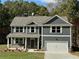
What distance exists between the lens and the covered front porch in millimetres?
56194

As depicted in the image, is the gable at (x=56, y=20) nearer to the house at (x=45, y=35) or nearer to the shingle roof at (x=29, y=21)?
the house at (x=45, y=35)

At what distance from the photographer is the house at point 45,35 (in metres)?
55.1

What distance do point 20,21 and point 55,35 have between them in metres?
8.59

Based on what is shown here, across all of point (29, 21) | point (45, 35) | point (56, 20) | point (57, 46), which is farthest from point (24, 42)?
point (56, 20)

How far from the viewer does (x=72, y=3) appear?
223 feet

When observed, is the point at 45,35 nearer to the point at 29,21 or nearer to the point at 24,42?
the point at 24,42

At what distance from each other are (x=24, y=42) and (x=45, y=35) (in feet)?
16.2

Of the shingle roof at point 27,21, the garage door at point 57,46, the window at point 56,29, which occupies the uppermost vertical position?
the shingle roof at point 27,21

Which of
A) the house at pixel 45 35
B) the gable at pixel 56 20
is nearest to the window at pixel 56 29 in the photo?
the house at pixel 45 35

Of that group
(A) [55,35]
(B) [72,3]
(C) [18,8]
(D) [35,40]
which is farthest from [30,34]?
(C) [18,8]

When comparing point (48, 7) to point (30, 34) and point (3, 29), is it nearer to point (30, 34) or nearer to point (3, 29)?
point (3, 29)

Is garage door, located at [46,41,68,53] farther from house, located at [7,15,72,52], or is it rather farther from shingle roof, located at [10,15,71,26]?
shingle roof, located at [10,15,71,26]

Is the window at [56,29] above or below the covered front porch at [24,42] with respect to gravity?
above

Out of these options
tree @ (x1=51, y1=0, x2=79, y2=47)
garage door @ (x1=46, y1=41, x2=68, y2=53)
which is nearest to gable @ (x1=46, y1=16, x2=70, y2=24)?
garage door @ (x1=46, y1=41, x2=68, y2=53)
